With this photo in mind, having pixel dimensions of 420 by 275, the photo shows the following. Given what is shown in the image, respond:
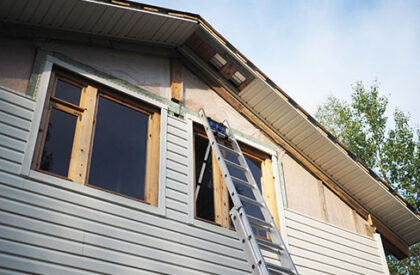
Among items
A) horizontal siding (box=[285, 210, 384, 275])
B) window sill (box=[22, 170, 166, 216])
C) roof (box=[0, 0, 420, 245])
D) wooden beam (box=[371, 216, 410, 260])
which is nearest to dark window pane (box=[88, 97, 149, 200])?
window sill (box=[22, 170, 166, 216])

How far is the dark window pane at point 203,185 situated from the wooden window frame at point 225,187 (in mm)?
58

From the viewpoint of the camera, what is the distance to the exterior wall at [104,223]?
4.93 meters

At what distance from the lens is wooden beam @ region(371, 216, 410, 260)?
948cm

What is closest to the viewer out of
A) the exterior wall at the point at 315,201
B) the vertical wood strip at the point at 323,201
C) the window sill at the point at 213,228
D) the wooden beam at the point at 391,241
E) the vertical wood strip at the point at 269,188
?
the window sill at the point at 213,228

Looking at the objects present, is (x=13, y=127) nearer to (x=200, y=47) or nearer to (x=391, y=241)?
(x=200, y=47)

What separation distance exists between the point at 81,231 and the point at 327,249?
450cm

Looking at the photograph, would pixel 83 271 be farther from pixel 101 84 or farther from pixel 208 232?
pixel 101 84

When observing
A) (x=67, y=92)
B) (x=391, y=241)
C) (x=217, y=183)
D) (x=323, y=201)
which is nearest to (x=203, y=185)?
(x=217, y=183)

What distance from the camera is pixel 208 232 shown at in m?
6.55

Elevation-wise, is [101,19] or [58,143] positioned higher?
[101,19]

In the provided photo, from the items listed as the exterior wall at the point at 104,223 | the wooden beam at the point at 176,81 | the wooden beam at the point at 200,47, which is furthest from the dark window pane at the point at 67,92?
the wooden beam at the point at 200,47

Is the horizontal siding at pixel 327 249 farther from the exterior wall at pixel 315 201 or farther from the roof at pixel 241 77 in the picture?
the roof at pixel 241 77

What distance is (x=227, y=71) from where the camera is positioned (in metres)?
8.32

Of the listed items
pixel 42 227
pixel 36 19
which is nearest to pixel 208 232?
pixel 42 227
